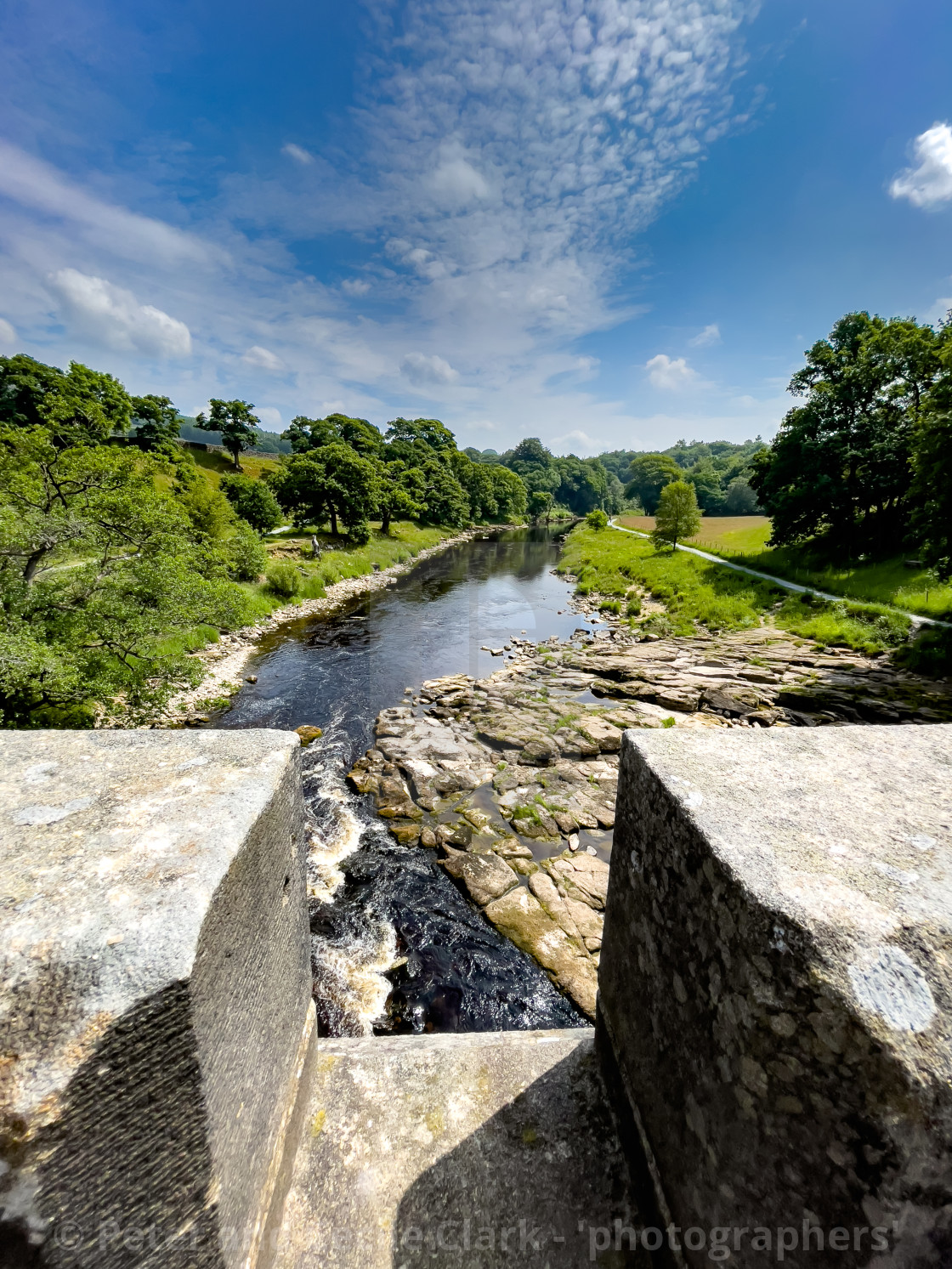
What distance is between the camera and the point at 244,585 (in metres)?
22.4

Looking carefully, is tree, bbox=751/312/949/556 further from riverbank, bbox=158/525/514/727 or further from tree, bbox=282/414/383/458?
tree, bbox=282/414/383/458

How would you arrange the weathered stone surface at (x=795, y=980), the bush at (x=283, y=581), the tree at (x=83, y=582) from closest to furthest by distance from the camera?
1. the weathered stone surface at (x=795, y=980)
2. the tree at (x=83, y=582)
3. the bush at (x=283, y=581)

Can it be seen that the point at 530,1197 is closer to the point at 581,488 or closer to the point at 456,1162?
the point at 456,1162

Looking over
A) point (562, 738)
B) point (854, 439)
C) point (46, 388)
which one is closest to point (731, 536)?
point (854, 439)

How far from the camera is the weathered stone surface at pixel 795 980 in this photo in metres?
1.23

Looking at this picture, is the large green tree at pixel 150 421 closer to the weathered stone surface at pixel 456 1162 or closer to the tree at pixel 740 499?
the weathered stone surface at pixel 456 1162

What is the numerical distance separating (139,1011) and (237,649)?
59.8ft

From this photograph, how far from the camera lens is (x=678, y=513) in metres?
35.3

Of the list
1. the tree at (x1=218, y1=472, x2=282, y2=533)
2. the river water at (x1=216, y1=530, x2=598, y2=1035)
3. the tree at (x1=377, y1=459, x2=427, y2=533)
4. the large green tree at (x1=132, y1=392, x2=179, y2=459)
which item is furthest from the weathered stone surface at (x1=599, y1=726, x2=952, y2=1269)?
the large green tree at (x1=132, y1=392, x2=179, y2=459)

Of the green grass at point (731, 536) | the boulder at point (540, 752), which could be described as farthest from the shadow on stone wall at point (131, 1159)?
the green grass at point (731, 536)

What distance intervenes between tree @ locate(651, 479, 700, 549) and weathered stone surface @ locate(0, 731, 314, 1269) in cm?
3766

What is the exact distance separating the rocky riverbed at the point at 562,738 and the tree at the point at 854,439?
472 inches

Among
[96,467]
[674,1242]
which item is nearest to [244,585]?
[96,467]

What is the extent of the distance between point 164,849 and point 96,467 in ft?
35.1
